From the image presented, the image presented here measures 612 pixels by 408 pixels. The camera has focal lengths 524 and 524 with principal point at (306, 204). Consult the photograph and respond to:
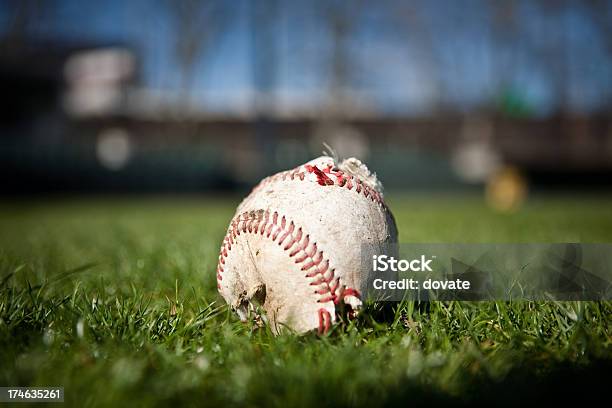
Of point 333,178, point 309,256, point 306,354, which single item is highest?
point 333,178

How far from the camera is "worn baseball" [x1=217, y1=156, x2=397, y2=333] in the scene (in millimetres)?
1824

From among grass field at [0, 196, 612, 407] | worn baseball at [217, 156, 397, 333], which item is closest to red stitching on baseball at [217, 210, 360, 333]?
worn baseball at [217, 156, 397, 333]

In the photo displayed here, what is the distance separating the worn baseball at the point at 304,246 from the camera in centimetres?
182

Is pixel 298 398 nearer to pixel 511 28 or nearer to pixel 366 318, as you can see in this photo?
pixel 366 318

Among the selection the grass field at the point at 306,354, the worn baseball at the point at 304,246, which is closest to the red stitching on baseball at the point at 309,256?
the worn baseball at the point at 304,246

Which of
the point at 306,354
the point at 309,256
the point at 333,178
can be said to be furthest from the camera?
the point at 333,178

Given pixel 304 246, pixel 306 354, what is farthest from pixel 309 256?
pixel 306 354

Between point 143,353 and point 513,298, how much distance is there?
146 cm

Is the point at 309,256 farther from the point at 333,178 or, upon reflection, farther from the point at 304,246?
the point at 333,178

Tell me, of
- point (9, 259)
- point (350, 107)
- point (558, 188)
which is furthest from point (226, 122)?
Result: point (9, 259)

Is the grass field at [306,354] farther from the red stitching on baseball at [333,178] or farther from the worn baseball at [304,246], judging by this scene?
the red stitching on baseball at [333,178]

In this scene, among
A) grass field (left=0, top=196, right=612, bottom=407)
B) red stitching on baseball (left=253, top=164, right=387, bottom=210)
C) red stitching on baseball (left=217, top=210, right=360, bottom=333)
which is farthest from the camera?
red stitching on baseball (left=253, top=164, right=387, bottom=210)

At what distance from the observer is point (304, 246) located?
187cm

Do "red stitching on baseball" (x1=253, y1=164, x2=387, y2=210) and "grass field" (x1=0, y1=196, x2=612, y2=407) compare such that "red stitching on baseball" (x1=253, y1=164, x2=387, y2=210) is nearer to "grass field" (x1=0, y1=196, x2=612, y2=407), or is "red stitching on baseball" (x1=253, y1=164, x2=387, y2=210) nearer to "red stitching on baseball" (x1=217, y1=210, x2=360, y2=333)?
"red stitching on baseball" (x1=217, y1=210, x2=360, y2=333)
